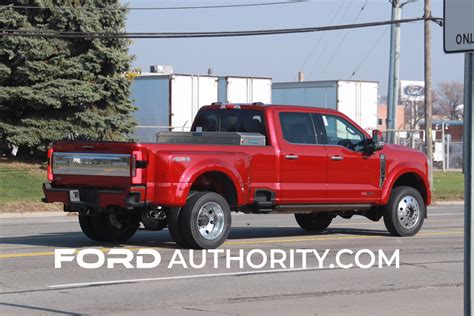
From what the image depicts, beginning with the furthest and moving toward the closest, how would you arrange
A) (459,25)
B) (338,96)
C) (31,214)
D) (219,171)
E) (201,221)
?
(338,96) < (31,214) < (219,171) < (201,221) < (459,25)

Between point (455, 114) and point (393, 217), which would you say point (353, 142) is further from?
point (455, 114)

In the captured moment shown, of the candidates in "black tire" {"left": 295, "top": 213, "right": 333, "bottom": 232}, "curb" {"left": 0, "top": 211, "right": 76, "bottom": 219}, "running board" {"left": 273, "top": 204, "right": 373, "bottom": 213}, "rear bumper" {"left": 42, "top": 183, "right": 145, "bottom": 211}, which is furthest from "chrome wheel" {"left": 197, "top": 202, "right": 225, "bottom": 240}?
"curb" {"left": 0, "top": 211, "right": 76, "bottom": 219}

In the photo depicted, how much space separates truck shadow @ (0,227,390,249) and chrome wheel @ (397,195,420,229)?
478 millimetres

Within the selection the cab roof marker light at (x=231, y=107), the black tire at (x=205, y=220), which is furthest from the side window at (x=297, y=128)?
the black tire at (x=205, y=220)

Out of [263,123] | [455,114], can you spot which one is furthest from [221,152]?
[455,114]

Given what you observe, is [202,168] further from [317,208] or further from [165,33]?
[165,33]

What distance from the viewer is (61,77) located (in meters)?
29.7

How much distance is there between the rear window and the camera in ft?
46.4

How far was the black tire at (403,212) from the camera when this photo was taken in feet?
50.1

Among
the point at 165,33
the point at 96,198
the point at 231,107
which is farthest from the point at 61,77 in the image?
the point at 96,198

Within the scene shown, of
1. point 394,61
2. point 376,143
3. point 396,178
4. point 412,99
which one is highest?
point 412,99

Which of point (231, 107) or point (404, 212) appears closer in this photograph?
point (231, 107)

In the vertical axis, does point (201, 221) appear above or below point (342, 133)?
below

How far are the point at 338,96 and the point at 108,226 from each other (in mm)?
34483
